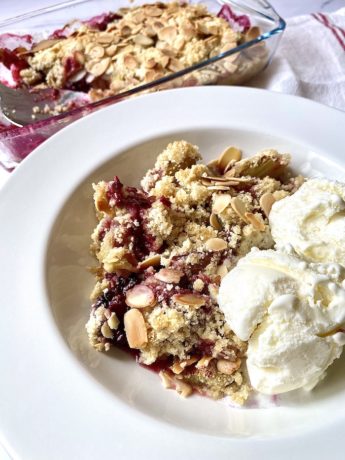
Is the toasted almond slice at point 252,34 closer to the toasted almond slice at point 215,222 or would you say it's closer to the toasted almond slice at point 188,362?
the toasted almond slice at point 215,222

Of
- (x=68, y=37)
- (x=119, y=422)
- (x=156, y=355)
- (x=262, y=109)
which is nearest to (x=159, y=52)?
(x=68, y=37)

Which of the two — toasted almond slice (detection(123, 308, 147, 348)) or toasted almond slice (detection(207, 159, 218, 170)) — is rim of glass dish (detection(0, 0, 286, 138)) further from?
toasted almond slice (detection(123, 308, 147, 348))

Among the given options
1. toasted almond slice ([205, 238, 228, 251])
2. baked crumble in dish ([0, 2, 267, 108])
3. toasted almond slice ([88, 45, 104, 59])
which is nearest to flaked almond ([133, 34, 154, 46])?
baked crumble in dish ([0, 2, 267, 108])

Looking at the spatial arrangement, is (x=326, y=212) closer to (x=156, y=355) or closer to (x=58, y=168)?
(x=156, y=355)

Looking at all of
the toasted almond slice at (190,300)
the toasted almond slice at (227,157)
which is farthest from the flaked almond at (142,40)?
the toasted almond slice at (190,300)

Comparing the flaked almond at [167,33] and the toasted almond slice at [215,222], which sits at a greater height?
the flaked almond at [167,33]
